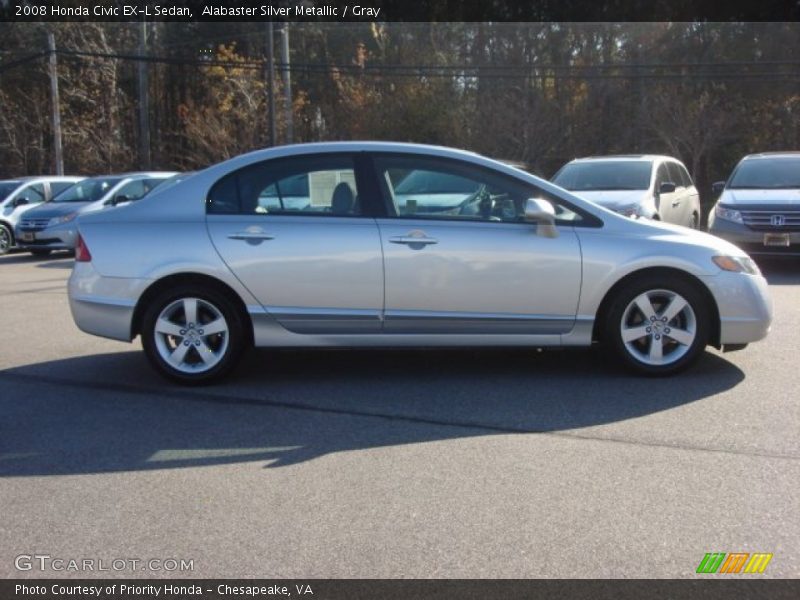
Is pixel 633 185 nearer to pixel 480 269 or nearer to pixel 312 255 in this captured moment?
pixel 480 269

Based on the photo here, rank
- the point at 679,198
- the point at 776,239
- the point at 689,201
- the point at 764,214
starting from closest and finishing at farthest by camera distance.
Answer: the point at 776,239 → the point at 764,214 → the point at 679,198 → the point at 689,201

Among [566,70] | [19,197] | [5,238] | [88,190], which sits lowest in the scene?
[5,238]

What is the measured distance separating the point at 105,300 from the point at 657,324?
3926mm

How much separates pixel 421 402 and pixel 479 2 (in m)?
28.8

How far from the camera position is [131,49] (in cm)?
3959

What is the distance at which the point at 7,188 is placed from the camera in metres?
19.8

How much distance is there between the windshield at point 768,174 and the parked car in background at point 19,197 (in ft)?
43.7

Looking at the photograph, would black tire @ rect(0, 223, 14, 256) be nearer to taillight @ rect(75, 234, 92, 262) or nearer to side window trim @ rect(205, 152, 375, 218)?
taillight @ rect(75, 234, 92, 262)

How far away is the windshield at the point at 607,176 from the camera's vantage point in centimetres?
1349

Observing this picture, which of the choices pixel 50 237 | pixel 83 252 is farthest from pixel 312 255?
pixel 50 237

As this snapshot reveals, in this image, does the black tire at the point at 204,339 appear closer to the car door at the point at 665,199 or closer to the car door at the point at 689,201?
the car door at the point at 665,199

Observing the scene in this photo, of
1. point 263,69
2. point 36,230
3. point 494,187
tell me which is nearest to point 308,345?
point 494,187

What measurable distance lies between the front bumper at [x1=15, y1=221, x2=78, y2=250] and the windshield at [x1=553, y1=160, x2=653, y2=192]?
366 inches

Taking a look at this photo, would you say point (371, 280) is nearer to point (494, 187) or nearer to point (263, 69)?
point (494, 187)
